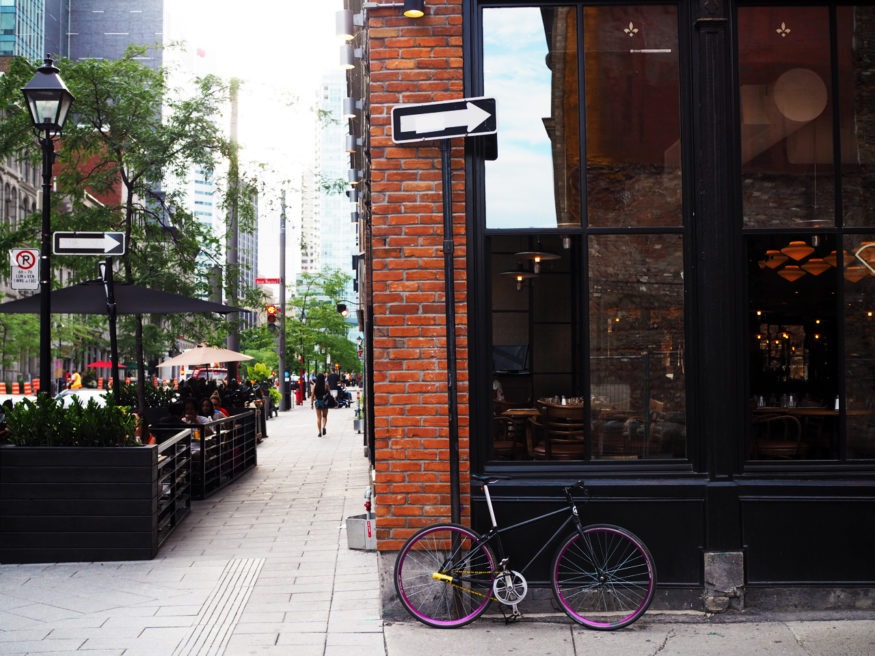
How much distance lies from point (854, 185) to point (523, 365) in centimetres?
294

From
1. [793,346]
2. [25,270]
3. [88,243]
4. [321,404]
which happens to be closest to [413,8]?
[793,346]

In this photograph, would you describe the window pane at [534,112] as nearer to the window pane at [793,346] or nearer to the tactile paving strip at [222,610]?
the window pane at [793,346]

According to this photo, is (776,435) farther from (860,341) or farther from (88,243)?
(88,243)

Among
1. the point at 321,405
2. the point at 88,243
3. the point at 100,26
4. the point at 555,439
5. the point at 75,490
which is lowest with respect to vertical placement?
the point at 321,405

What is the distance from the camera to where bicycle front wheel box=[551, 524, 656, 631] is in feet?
21.3

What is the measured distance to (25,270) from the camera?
39.6 feet

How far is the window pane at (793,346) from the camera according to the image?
7145 millimetres

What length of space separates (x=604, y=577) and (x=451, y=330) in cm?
204

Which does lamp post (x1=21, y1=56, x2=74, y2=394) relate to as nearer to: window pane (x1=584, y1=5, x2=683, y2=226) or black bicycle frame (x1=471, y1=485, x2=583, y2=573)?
black bicycle frame (x1=471, y1=485, x2=583, y2=573)

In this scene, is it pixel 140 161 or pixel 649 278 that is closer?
pixel 649 278

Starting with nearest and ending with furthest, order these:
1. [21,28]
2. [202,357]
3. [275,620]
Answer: [275,620], [202,357], [21,28]

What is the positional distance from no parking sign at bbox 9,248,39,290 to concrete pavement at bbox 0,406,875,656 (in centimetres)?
428

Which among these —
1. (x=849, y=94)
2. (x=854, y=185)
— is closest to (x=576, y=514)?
(x=854, y=185)

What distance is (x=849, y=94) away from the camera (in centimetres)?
733
